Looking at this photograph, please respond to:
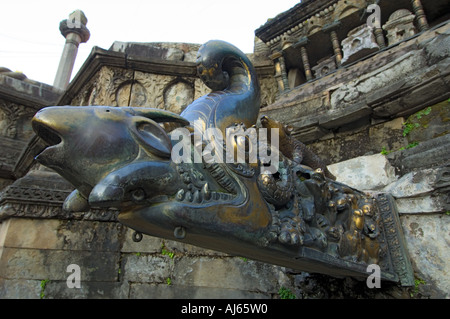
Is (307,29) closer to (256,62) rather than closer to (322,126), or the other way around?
(256,62)

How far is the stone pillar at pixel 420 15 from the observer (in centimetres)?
296

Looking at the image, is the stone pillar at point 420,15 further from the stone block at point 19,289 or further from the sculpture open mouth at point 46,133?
the stone block at point 19,289

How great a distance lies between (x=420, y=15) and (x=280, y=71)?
163cm

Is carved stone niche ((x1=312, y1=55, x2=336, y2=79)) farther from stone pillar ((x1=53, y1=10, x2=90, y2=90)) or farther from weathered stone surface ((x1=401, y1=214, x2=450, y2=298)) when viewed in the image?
stone pillar ((x1=53, y1=10, x2=90, y2=90))

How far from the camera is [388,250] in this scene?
170 centimetres

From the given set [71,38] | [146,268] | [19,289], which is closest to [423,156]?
[146,268]

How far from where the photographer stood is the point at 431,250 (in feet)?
5.59

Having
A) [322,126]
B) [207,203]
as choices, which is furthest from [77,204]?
[322,126]

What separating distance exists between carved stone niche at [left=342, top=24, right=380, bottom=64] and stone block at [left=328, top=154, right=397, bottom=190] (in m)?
1.45

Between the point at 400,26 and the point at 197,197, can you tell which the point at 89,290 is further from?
the point at 400,26

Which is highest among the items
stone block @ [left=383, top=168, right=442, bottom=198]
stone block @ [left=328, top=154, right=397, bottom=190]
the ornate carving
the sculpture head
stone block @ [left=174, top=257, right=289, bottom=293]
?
the ornate carving

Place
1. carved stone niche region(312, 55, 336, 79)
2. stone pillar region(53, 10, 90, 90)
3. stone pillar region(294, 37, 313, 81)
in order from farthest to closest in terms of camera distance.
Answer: stone pillar region(53, 10, 90, 90)
stone pillar region(294, 37, 313, 81)
carved stone niche region(312, 55, 336, 79)

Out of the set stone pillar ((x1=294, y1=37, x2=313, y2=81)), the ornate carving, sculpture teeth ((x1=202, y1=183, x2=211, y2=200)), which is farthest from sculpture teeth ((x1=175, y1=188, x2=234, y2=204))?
the ornate carving

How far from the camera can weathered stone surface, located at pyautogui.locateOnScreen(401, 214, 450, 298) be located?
165 centimetres
